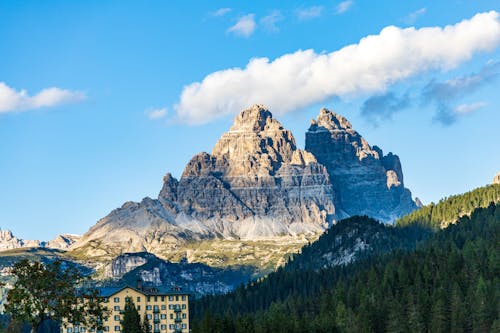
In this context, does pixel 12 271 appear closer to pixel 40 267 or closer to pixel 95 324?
pixel 40 267

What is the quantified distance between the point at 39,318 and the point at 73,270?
8238mm

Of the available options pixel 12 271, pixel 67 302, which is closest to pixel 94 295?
pixel 67 302

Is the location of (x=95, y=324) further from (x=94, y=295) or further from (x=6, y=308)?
(x=6, y=308)

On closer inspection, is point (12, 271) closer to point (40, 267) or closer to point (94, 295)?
point (40, 267)

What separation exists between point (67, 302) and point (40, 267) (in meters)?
6.33

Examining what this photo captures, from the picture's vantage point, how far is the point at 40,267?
125 m

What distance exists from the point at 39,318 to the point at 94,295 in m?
7.86

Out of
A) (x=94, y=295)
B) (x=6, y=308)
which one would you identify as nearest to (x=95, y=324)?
(x=94, y=295)

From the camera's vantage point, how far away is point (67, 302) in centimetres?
12338

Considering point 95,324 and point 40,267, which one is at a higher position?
point 40,267

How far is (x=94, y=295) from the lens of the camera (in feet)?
411

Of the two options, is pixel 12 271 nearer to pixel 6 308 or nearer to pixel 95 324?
pixel 6 308

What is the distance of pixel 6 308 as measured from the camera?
124562mm

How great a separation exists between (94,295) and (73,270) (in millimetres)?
5520
